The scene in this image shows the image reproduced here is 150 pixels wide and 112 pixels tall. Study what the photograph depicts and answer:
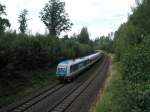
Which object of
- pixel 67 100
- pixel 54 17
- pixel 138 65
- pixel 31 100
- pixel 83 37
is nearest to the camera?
pixel 138 65

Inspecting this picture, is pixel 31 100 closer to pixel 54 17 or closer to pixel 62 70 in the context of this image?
pixel 62 70

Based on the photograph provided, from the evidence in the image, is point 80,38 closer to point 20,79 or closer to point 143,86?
point 20,79

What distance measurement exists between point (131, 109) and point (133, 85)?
11.0 feet

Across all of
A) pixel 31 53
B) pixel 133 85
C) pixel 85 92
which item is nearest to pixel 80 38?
pixel 31 53

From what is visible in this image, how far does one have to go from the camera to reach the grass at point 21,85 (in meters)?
25.4

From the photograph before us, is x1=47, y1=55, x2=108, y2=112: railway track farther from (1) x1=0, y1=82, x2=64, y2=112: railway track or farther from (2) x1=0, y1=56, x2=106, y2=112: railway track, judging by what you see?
(1) x1=0, y1=82, x2=64, y2=112: railway track

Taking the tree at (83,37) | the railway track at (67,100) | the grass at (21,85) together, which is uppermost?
the tree at (83,37)

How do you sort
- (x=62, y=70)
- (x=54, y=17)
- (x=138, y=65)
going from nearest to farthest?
1. (x=138, y=65)
2. (x=62, y=70)
3. (x=54, y=17)

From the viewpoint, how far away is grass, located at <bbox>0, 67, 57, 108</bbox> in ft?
83.5

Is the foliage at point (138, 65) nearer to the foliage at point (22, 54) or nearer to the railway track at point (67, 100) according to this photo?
the railway track at point (67, 100)

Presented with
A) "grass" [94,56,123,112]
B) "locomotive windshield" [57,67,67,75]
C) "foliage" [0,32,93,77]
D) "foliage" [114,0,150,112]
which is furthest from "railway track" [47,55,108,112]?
"foliage" [0,32,93,77]

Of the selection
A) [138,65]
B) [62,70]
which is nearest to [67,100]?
[138,65]

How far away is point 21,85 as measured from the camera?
3067 cm

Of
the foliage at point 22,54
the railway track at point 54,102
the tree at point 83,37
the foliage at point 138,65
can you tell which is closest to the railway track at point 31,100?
the railway track at point 54,102
